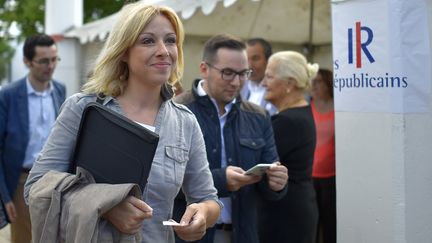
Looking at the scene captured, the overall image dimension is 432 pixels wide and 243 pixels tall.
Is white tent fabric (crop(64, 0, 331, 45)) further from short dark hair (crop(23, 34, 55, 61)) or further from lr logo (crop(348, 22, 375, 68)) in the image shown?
lr logo (crop(348, 22, 375, 68))

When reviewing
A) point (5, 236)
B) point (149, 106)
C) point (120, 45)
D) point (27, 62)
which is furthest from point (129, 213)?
point (5, 236)

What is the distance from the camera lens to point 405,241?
2.95 meters

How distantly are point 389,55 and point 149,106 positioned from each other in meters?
1.40

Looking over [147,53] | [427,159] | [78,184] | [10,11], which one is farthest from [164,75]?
[10,11]

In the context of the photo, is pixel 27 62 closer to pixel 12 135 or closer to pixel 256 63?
pixel 12 135

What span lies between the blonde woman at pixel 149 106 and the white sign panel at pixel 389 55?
123 centimetres

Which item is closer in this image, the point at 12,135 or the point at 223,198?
the point at 223,198

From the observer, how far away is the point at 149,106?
219 centimetres

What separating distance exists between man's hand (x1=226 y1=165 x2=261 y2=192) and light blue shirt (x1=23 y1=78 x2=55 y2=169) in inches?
87.6

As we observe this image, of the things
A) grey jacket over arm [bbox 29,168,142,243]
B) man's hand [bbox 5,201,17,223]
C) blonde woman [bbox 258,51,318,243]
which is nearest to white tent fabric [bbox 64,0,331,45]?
man's hand [bbox 5,201,17,223]

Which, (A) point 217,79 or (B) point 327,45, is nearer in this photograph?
(A) point 217,79

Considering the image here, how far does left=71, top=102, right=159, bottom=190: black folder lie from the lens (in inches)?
73.5

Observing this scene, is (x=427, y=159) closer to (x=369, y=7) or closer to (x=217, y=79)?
(x=369, y=7)

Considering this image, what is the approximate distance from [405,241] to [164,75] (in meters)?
1.63
